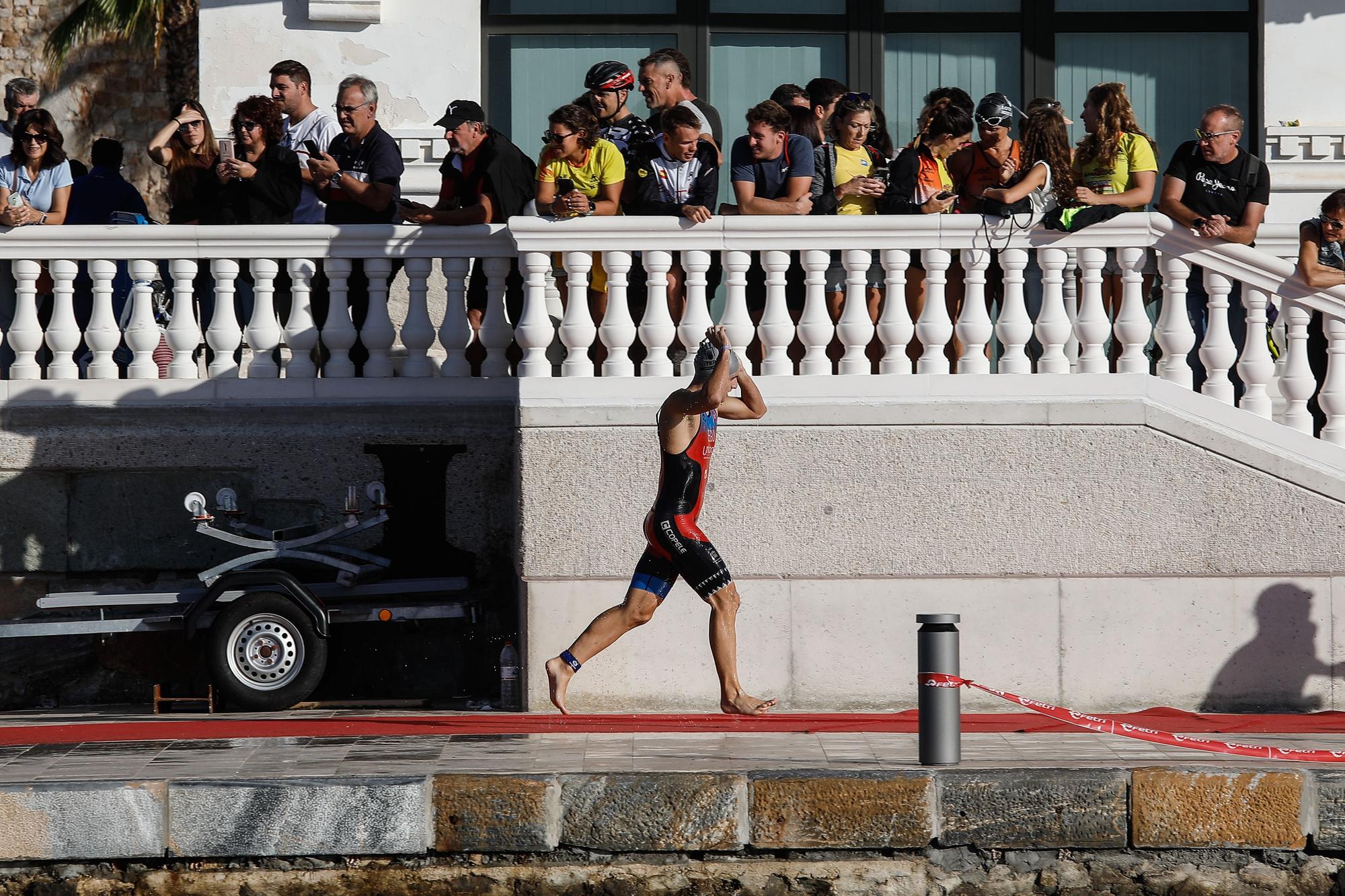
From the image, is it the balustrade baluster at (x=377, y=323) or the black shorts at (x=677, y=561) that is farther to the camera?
the balustrade baluster at (x=377, y=323)

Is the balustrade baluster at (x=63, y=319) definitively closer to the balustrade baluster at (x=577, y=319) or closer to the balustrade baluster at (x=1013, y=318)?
the balustrade baluster at (x=577, y=319)

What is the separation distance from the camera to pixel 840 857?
629 cm

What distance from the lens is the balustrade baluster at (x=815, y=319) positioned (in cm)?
809

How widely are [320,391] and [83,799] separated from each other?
10.2ft

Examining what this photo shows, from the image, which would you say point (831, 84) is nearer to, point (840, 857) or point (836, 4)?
point (836, 4)

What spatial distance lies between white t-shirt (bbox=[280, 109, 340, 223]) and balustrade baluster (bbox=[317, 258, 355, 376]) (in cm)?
75

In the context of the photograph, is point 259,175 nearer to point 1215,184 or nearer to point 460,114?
point 460,114

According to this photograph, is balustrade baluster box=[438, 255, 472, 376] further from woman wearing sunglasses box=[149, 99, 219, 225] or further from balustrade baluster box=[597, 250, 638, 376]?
woman wearing sunglasses box=[149, 99, 219, 225]

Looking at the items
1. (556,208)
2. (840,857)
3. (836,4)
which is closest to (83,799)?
(840,857)

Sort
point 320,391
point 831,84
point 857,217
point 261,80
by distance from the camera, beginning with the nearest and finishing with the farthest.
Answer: point 857,217, point 320,391, point 831,84, point 261,80

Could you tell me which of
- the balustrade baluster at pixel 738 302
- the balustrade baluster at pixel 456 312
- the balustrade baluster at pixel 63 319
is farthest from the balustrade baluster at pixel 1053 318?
the balustrade baluster at pixel 63 319

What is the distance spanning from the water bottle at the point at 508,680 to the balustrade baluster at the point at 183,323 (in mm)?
2186

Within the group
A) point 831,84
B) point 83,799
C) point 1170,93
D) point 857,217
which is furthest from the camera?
point 1170,93

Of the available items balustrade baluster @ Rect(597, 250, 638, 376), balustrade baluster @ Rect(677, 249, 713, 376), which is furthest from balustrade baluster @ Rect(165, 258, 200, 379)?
balustrade baluster @ Rect(677, 249, 713, 376)
